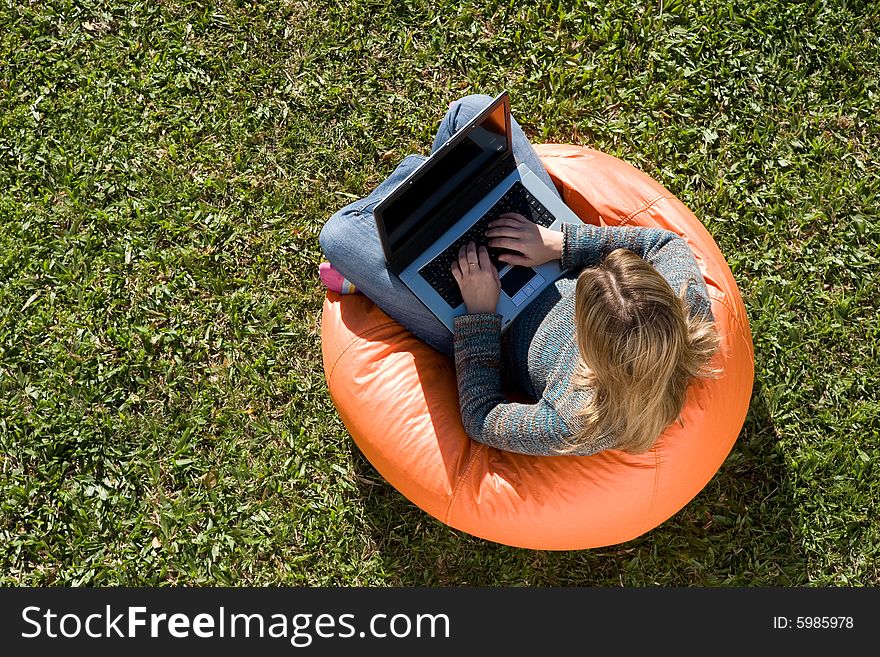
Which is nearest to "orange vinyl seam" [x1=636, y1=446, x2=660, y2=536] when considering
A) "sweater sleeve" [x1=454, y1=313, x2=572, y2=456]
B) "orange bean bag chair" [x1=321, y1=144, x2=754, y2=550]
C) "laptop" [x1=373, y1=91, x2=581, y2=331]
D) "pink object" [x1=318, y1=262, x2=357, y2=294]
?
"orange bean bag chair" [x1=321, y1=144, x2=754, y2=550]

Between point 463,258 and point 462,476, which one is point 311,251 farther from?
point 462,476

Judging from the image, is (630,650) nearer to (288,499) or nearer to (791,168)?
(288,499)

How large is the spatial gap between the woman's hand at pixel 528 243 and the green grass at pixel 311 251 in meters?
1.08

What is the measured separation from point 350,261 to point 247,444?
105 centimetres

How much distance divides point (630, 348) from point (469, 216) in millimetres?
962

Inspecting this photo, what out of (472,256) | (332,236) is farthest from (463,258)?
(332,236)

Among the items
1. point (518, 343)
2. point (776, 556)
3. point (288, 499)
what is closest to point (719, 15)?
point (518, 343)

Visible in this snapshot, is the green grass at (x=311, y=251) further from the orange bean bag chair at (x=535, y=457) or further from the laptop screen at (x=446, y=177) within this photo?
the laptop screen at (x=446, y=177)

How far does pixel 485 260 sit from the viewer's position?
2830 millimetres

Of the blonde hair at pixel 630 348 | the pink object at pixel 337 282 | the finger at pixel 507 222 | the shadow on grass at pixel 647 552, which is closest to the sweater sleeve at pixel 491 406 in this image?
the blonde hair at pixel 630 348

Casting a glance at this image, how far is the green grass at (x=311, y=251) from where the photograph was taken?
3.40 meters

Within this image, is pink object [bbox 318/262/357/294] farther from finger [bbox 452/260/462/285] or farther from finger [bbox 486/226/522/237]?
finger [bbox 486/226/522/237]

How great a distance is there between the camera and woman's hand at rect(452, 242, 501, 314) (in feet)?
9.14

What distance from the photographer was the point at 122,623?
328 centimetres
